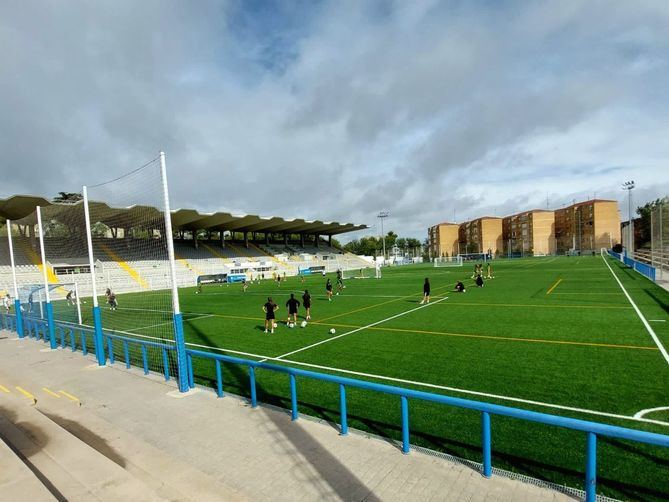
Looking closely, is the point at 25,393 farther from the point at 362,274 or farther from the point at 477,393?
the point at 362,274

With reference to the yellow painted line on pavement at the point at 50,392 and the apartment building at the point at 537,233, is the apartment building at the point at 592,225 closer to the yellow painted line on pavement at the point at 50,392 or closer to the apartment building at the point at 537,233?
the apartment building at the point at 537,233

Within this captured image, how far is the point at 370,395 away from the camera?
7562mm

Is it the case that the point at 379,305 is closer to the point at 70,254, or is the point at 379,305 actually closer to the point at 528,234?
the point at 70,254

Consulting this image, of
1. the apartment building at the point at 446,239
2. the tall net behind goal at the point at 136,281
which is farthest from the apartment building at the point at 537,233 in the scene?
the tall net behind goal at the point at 136,281

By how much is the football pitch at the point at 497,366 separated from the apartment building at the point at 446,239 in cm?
12035

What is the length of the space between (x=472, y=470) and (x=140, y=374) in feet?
27.4

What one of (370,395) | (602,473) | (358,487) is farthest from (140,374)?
(602,473)

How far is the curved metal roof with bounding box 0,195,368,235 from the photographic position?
14391 mm

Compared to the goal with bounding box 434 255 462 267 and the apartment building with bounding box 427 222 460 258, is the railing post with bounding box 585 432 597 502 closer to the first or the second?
the goal with bounding box 434 255 462 267

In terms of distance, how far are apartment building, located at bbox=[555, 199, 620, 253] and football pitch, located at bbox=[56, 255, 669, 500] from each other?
335 ft

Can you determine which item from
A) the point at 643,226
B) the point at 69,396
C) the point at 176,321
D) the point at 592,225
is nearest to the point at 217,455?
the point at 176,321

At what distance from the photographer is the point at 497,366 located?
9227 mm

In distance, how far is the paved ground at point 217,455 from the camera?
14.3 ft

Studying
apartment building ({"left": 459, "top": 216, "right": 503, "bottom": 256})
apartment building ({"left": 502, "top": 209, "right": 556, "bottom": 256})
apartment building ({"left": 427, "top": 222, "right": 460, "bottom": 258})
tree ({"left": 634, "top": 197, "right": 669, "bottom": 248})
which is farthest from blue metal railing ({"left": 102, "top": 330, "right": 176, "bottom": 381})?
apartment building ({"left": 427, "top": 222, "right": 460, "bottom": 258})
